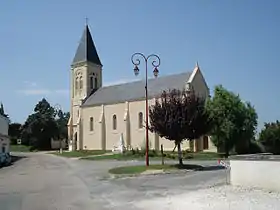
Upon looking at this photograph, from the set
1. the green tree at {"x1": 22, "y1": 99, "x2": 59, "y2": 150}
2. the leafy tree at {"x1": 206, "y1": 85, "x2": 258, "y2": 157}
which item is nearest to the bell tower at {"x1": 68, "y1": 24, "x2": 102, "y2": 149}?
the green tree at {"x1": 22, "y1": 99, "x2": 59, "y2": 150}

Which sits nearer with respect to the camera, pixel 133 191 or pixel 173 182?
pixel 133 191

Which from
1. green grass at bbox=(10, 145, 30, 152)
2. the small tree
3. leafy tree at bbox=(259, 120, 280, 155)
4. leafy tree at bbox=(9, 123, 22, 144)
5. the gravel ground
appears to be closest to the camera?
the gravel ground

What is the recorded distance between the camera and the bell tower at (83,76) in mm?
75750

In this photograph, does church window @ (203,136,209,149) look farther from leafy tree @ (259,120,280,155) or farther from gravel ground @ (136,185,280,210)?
gravel ground @ (136,185,280,210)

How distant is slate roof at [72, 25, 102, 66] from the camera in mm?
76938

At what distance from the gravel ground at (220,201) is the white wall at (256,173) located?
0.60m

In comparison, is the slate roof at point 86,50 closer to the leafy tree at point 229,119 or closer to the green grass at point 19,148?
the green grass at point 19,148

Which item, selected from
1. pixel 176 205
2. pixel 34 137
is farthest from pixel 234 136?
pixel 34 137

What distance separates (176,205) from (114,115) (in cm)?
5582

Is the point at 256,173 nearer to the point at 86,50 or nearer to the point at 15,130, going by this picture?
the point at 86,50

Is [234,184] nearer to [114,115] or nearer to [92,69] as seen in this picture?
[114,115]

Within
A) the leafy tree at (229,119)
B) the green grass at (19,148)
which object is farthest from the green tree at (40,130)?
the leafy tree at (229,119)

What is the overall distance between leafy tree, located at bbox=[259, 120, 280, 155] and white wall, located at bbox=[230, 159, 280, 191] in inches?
1398

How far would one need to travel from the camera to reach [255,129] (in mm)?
48719
